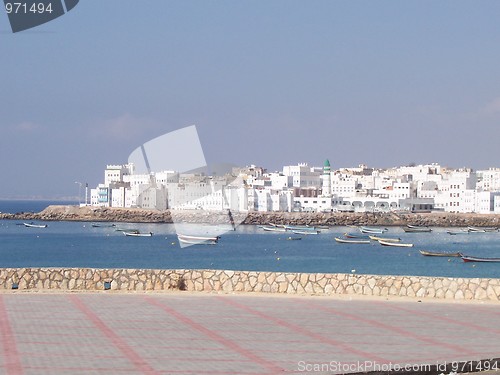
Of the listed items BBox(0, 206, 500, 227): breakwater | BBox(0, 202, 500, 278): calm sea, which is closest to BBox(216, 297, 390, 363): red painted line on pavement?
BBox(0, 202, 500, 278): calm sea

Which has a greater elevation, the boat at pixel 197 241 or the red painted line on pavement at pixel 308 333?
the red painted line on pavement at pixel 308 333

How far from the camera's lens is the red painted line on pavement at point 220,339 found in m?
9.72

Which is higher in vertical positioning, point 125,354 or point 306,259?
point 125,354

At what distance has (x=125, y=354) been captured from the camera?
1017cm

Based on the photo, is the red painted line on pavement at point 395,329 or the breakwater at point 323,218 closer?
the red painted line on pavement at point 395,329

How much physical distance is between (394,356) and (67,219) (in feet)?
444

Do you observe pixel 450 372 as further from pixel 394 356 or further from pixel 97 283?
pixel 97 283

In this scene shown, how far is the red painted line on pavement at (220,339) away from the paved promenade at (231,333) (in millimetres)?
13

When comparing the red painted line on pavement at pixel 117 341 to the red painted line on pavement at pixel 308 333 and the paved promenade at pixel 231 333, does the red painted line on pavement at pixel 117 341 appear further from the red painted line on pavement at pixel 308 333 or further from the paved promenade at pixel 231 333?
the red painted line on pavement at pixel 308 333

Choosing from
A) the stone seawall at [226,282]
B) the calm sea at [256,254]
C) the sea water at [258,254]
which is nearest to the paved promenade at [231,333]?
the stone seawall at [226,282]

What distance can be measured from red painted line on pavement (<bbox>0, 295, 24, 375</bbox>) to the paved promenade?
0.01 meters

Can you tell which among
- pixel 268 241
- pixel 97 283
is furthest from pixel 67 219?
pixel 97 283

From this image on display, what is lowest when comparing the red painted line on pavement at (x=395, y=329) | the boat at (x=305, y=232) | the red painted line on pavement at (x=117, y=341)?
the boat at (x=305, y=232)

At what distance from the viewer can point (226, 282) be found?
55.5 ft
